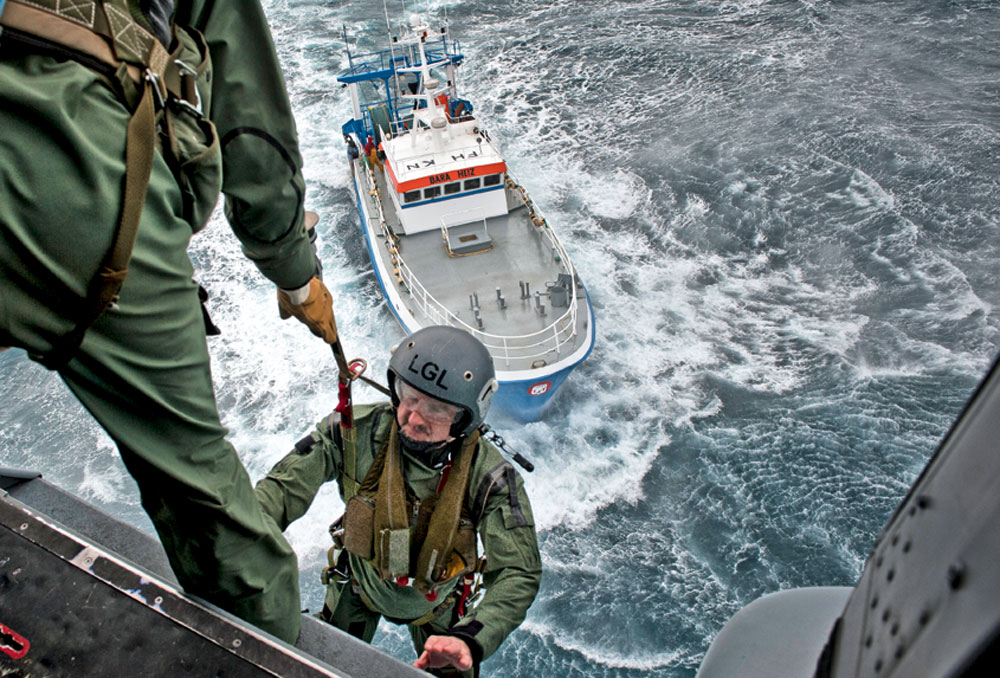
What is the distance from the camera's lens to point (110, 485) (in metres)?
10.4

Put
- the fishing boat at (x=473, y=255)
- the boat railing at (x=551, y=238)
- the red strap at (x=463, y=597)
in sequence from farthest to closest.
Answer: the boat railing at (x=551, y=238) → the fishing boat at (x=473, y=255) → the red strap at (x=463, y=597)

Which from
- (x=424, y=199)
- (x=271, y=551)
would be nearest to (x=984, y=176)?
(x=424, y=199)

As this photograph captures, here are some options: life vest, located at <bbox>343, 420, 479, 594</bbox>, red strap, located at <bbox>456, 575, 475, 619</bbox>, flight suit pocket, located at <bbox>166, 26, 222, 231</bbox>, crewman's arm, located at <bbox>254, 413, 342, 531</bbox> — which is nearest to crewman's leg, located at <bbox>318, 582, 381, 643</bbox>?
red strap, located at <bbox>456, 575, 475, 619</bbox>

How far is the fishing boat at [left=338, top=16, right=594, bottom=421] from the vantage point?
10945mm

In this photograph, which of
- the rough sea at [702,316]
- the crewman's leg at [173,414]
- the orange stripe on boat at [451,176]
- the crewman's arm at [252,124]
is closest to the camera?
the crewman's leg at [173,414]

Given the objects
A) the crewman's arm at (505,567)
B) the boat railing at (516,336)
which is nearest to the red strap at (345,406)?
the crewman's arm at (505,567)

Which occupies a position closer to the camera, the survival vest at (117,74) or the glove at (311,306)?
the survival vest at (117,74)

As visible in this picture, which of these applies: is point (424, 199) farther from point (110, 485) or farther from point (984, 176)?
point (984, 176)

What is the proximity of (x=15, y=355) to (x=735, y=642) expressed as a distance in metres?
15.5

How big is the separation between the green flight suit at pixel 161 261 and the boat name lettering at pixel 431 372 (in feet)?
3.99

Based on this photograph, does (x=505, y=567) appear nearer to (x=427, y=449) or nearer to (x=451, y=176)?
(x=427, y=449)

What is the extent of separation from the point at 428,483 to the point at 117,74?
245 cm

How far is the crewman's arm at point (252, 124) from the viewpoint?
1.91 meters

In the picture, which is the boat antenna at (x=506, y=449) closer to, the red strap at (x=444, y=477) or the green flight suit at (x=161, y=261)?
the red strap at (x=444, y=477)
